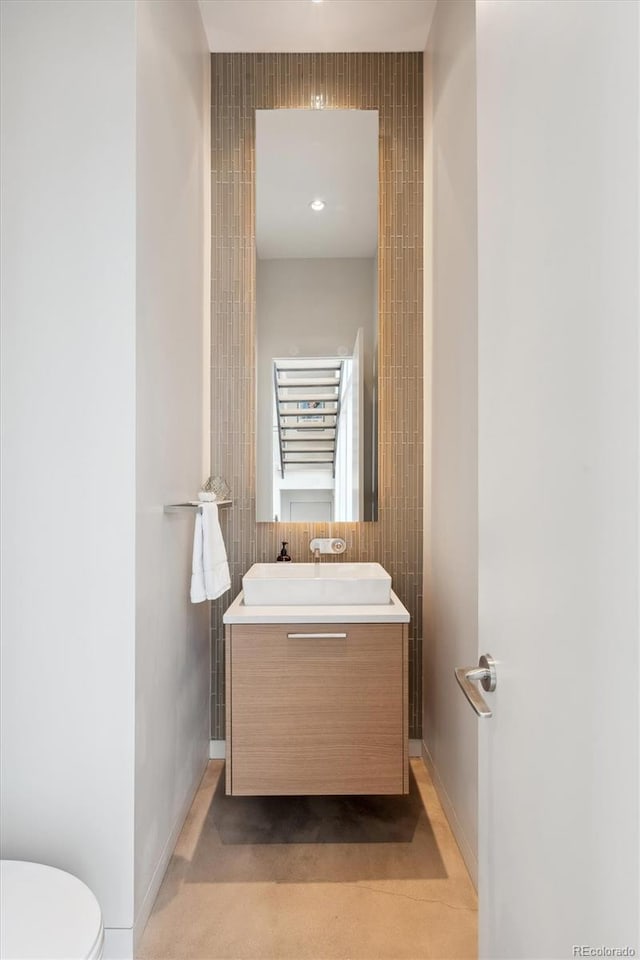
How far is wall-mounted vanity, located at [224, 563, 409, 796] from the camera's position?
1916 mm

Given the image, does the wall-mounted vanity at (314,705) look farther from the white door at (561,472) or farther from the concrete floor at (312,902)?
the white door at (561,472)

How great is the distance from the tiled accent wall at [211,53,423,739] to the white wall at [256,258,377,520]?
53mm

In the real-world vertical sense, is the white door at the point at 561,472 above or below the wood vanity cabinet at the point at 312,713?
above

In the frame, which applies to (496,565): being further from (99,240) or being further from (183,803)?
(183,803)

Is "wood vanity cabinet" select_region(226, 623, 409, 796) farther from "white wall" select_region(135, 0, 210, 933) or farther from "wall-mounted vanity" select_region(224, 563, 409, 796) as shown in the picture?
"white wall" select_region(135, 0, 210, 933)

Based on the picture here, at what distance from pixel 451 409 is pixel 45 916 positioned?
1.83 meters

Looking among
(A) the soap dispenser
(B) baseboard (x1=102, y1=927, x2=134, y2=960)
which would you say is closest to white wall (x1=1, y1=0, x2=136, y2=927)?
(B) baseboard (x1=102, y1=927, x2=134, y2=960)

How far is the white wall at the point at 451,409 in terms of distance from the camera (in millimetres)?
1864

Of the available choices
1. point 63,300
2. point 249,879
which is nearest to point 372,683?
point 249,879

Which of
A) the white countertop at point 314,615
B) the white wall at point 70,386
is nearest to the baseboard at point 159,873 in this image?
the white wall at point 70,386

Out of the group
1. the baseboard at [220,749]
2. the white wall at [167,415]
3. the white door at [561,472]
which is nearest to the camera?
the white door at [561,472]

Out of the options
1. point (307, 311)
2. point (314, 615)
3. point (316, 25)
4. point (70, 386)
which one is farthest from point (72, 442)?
point (316, 25)

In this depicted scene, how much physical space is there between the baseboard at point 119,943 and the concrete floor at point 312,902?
0.05m

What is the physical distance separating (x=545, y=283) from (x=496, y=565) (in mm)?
398
